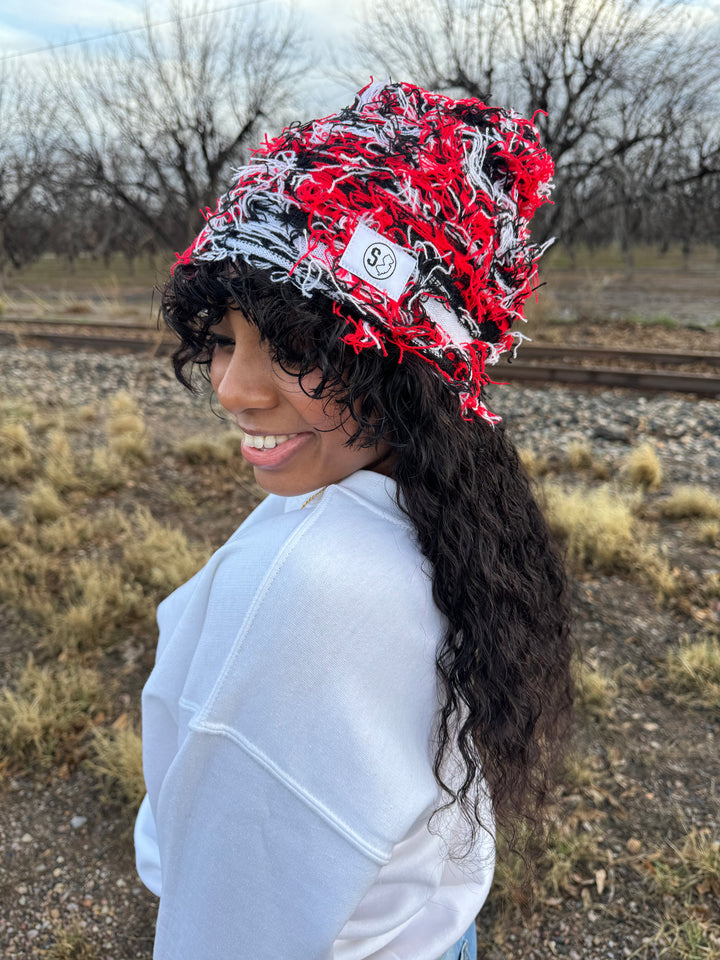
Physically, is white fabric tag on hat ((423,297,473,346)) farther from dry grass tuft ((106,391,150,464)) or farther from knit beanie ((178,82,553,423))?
dry grass tuft ((106,391,150,464))

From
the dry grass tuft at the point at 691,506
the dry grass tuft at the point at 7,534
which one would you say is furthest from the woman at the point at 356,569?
the dry grass tuft at the point at 691,506

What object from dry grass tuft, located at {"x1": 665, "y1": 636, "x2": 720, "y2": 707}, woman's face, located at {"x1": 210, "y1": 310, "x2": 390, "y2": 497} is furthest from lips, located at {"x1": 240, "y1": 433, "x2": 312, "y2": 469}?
dry grass tuft, located at {"x1": 665, "y1": 636, "x2": 720, "y2": 707}

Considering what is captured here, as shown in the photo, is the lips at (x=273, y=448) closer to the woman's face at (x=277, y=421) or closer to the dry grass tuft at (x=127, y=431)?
the woman's face at (x=277, y=421)

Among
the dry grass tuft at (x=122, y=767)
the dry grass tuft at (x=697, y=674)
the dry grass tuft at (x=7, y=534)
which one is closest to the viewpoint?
the dry grass tuft at (x=122, y=767)

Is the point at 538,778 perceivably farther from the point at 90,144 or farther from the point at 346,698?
the point at 90,144

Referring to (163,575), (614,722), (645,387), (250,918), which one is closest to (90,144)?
(645,387)

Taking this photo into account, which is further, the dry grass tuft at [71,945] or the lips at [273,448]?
the dry grass tuft at [71,945]

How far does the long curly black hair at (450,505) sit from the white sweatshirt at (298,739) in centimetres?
6

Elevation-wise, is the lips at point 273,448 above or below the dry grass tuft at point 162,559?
above

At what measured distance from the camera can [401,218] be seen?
93 centimetres

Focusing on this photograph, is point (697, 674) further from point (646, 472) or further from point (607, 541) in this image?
point (646, 472)

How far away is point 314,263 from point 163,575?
3.32 metres

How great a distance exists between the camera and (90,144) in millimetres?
12898

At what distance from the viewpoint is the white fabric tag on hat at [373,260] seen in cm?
91
